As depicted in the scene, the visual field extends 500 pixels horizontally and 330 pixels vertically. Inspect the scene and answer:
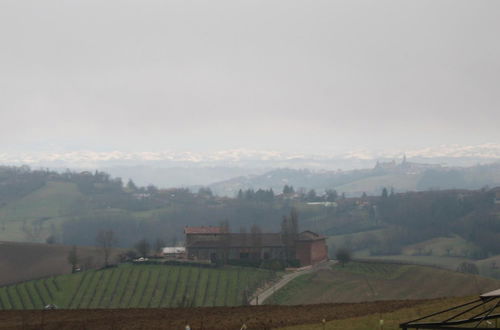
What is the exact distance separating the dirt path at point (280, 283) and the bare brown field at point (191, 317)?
42.5 m

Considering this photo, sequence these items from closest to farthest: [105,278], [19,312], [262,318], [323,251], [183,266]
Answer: [262,318] < [19,312] < [105,278] < [183,266] < [323,251]

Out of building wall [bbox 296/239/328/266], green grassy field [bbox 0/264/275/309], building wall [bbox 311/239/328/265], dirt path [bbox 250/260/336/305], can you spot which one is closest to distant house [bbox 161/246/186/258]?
green grassy field [bbox 0/264/275/309]

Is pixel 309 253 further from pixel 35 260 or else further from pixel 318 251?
pixel 35 260

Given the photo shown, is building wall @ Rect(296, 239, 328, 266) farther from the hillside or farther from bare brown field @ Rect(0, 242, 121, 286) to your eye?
bare brown field @ Rect(0, 242, 121, 286)

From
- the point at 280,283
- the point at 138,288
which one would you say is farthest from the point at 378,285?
the point at 138,288

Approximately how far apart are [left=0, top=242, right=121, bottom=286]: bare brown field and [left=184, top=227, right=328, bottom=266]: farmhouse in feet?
65.8

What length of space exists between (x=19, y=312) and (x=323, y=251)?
97944 mm

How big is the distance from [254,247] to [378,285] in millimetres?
39852

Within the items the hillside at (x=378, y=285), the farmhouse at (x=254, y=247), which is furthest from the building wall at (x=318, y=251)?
the hillside at (x=378, y=285)

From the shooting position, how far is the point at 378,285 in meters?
106

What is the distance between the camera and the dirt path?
320 feet

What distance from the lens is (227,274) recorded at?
116 m

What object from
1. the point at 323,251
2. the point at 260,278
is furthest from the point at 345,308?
the point at 323,251

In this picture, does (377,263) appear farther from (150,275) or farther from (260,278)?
(150,275)
